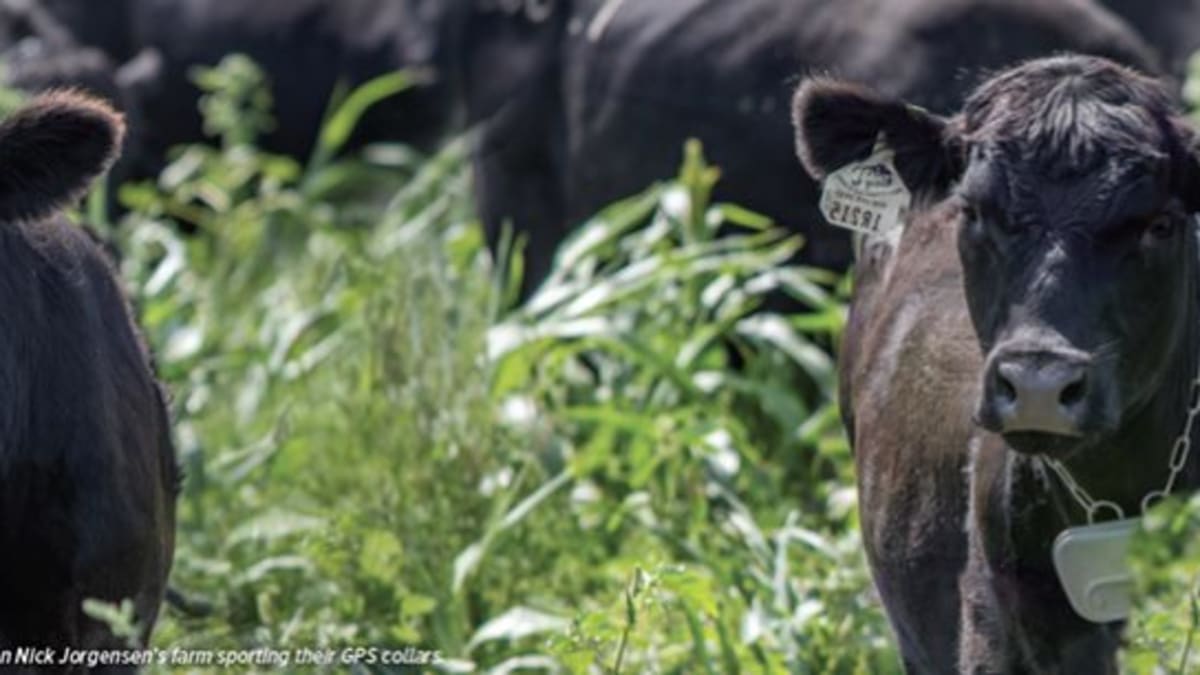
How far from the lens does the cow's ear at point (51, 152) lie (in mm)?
5840

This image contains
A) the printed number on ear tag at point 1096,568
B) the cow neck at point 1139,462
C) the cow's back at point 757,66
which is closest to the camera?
the printed number on ear tag at point 1096,568

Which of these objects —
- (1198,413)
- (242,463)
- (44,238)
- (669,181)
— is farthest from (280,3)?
(1198,413)

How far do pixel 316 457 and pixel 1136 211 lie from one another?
145 inches

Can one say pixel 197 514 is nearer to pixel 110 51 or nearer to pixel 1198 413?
pixel 1198 413

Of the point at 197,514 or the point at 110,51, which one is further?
the point at 110,51

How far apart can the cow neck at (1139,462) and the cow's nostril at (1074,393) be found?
1.21 feet

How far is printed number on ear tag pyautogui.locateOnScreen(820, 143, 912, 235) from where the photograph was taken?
5965mm

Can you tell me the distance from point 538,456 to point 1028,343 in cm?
331

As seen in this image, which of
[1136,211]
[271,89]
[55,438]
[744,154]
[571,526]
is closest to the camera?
[1136,211]

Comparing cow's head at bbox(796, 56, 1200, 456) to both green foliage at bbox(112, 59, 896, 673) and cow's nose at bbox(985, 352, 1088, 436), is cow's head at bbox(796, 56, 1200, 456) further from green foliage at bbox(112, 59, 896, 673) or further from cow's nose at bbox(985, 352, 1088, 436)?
Answer: green foliage at bbox(112, 59, 896, 673)

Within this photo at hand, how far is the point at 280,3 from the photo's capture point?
14.2m

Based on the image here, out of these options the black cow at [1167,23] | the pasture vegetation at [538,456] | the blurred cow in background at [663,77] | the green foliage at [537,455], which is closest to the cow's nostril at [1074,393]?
the pasture vegetation at [538,456]

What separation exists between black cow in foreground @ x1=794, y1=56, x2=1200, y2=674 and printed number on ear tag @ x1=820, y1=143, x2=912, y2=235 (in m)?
0.04

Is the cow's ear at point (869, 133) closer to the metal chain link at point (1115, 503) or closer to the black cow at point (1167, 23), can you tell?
the metal chain link at point (1115, 503)
